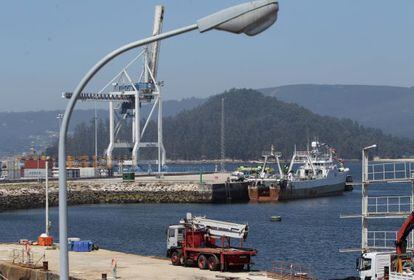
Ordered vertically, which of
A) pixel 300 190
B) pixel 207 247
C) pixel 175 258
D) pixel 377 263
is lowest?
pixel 300 190

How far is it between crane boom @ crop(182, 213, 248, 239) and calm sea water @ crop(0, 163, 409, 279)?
9.27m

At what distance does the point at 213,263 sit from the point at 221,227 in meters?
2.56

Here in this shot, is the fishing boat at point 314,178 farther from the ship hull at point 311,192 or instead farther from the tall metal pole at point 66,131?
the tall metal pole at point 66,131

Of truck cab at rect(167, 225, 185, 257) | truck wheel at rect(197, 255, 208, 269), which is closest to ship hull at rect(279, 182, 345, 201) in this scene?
truck cab at rect(167, 225, 185, 257)

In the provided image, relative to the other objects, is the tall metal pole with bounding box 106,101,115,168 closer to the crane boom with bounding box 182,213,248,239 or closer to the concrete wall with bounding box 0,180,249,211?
the concrete wall with bounding box 0,180,249,211

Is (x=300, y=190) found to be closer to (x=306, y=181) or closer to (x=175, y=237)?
(x=306, y=181)

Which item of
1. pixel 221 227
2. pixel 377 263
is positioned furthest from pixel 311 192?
pixel 377 263

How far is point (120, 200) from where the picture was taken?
118312mm

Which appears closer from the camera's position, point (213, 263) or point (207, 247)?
point (213, 263)

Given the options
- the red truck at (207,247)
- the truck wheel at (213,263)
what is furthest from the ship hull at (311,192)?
the truck wheel at (213,263)

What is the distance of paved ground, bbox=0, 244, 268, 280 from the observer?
117 feet

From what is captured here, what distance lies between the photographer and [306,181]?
425 ft

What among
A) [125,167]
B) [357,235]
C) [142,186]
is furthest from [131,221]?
[125,167]

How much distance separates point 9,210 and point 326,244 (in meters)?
52.3
